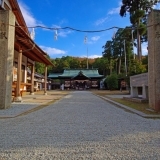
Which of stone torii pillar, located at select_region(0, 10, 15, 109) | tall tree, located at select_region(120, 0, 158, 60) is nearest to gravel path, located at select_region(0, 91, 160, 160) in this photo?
stone torii pillar, located at select_region(0, 10, 15, 109)

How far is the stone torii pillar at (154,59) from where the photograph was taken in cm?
714

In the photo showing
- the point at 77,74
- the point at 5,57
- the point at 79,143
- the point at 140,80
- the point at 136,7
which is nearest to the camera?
the point at 79,143

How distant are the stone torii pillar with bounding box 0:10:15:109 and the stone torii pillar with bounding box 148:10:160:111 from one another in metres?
5.86

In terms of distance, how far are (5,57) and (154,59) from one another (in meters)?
5.98

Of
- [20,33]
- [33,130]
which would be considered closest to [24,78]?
[20,33]

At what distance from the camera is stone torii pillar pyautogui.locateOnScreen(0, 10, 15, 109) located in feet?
24.7

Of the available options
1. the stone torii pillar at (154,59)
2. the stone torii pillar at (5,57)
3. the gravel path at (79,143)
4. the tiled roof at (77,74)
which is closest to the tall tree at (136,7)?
the tiled roof at (77,74)

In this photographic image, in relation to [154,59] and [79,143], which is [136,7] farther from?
[79,143]

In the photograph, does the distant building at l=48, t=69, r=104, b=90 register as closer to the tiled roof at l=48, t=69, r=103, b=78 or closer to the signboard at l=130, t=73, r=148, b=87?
the tiled roof at l=48, t=69, r=103, b=78

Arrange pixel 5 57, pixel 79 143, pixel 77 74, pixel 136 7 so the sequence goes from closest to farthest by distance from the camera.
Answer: pixel 79 143
pixel 5 57
pixel 136 7
pixel 77 74

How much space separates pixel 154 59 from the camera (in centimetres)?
728

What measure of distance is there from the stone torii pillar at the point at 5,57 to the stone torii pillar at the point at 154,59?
5856 mm

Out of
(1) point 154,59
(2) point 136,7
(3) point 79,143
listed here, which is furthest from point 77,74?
(3) point 79,143

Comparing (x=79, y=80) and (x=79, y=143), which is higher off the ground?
(x=79, y=80)
